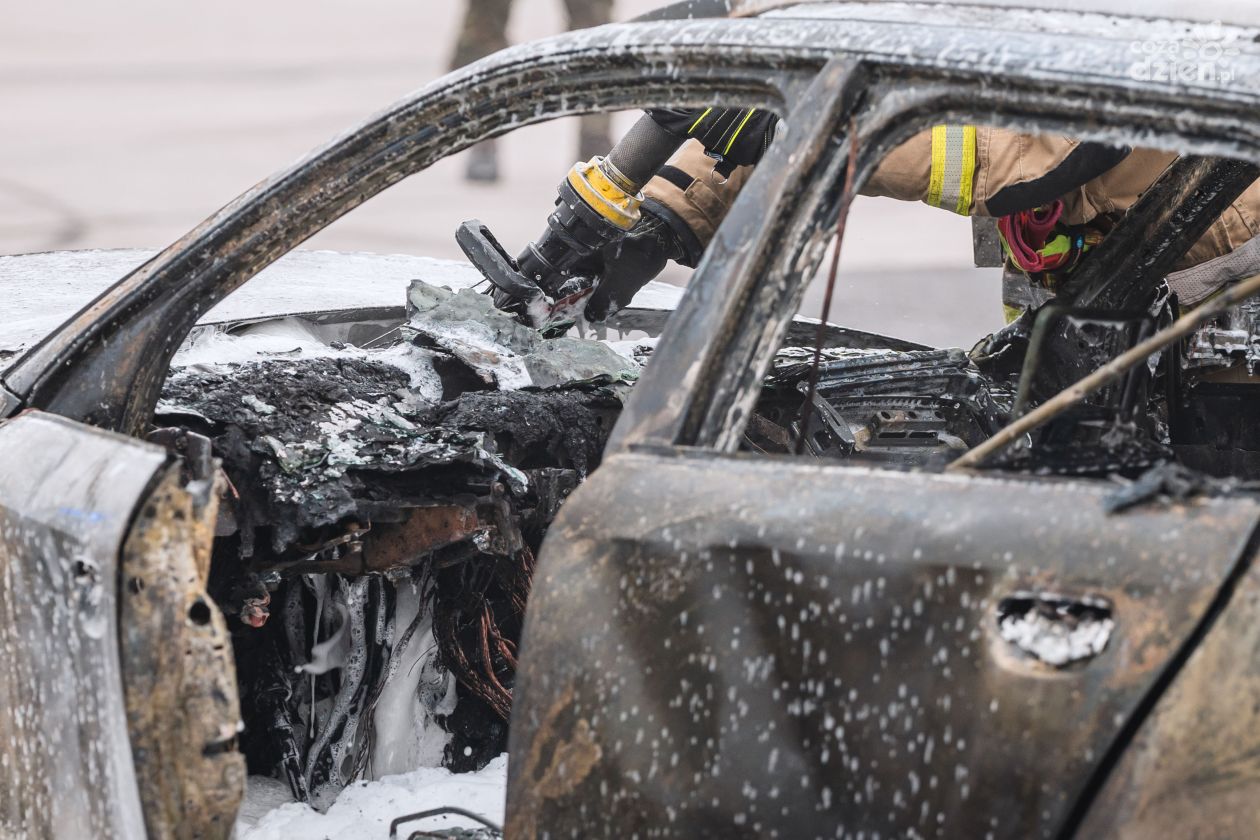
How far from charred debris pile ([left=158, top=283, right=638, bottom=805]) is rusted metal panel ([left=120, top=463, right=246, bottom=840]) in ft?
2.31

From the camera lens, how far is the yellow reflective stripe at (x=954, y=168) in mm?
2873

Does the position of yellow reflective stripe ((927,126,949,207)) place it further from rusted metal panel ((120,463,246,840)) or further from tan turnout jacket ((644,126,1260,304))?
rusted metal panel ((120,463,246,840))

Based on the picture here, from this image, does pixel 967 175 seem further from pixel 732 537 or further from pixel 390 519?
pixel 732 537

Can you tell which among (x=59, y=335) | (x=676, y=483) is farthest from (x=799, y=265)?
(x=59, y=335)

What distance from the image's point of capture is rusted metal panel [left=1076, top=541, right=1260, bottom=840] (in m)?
1.18

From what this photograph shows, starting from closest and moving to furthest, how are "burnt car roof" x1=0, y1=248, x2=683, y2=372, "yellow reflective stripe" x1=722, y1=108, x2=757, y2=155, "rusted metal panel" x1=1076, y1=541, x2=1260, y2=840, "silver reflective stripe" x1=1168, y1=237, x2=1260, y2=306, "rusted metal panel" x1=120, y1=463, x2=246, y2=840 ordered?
"rusted metal panel" x1=1076, y1=541, x2=1260, y2=840
"rusted metal panel" x1=120, y1=463, x2=246, y2=840
"yellow reflective stripe" x1=722, y1=108, x2=757, y2=155
"silver reflective stripe" x1=1168, y1=237, x2=1260, y2=306
"burnt car roof" x1=0, y1=248, x2=683, y2=372

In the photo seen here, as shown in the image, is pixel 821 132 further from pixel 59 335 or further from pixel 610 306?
pixel 610 306

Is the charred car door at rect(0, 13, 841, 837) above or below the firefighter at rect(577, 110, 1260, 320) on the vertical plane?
below

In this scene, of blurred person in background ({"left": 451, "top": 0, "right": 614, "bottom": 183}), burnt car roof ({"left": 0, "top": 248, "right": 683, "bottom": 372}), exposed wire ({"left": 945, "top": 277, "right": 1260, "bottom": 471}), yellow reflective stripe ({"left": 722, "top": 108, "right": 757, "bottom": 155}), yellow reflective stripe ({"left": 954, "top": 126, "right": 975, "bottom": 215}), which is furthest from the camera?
blurred person in background ({"left": 451, "top": 0, "right": 614, "bottom": 183})

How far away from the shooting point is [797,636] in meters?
1.34
